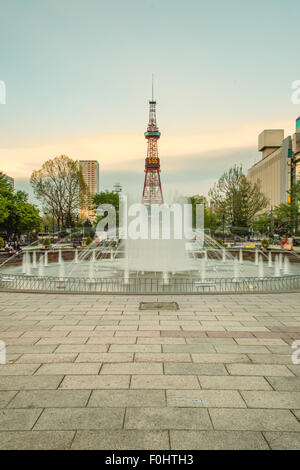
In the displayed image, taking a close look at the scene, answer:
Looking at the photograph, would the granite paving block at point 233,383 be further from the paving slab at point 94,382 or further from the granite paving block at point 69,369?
the granite paving block at point 69,369

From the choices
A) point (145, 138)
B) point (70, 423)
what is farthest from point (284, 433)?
point (145, 138)

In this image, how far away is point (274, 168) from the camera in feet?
448

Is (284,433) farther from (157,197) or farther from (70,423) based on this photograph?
(157,197)

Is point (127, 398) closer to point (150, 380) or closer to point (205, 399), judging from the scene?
point (150, 380)

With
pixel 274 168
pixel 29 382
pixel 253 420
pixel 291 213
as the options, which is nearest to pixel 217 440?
pixel 253 420

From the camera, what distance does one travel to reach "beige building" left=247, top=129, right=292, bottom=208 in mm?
118125

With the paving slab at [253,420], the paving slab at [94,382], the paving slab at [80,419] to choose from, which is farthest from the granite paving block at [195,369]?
the paving slab at [80,419]

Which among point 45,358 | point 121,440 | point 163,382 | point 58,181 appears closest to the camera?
point 121,440

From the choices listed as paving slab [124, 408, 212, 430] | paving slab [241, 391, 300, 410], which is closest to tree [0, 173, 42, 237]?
paving slab [124, 408, 212, 430]

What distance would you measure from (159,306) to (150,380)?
5610mm

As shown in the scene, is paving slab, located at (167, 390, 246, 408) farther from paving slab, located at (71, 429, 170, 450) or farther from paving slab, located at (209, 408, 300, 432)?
paving slab, located at (71, 429, 170, 450)

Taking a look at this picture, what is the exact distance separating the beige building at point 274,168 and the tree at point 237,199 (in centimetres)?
4000

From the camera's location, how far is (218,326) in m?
9.18
